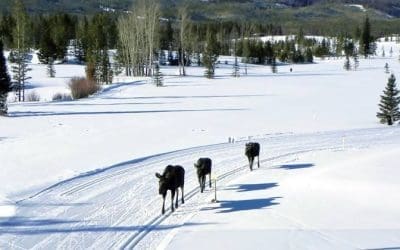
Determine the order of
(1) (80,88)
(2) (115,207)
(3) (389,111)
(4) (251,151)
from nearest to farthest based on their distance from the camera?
(2) (115,207) < (4) (251,151) < (3) (389,111) < (1) (80,88)

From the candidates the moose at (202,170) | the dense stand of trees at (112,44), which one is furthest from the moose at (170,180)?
the dense stand of trees at (112,44)

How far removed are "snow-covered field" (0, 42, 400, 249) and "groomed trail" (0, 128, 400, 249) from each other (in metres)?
0.04

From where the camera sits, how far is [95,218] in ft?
48.9

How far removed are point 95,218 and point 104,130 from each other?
19.2 meters

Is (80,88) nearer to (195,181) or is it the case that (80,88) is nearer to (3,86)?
(3,86)

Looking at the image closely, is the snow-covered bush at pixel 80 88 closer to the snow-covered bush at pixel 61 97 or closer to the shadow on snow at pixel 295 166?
the snow-covered bush at pixel 61 97

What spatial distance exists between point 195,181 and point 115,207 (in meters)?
4.19

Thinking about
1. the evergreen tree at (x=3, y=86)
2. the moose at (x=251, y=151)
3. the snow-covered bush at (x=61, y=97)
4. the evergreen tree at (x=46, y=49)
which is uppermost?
the evergreen tree at (x=46, y=49)

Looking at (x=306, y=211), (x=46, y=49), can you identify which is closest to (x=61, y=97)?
(x=46, y=49)

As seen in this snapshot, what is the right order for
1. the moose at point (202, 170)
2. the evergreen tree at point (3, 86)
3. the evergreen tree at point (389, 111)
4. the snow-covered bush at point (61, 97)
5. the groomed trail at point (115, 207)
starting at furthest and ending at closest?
the snow-covered bush at point (61, 97)
the evergreen tree at point (3, 86)
the evergreen tree at point (389, 111)
the moose at point (202, 170)
the groomed trail at point (115, 207)

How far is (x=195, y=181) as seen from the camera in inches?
771

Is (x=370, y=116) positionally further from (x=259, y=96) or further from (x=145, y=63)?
(x=145, y=63)

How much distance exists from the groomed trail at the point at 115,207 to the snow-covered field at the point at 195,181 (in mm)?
41

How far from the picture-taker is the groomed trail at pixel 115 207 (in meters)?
13.2
